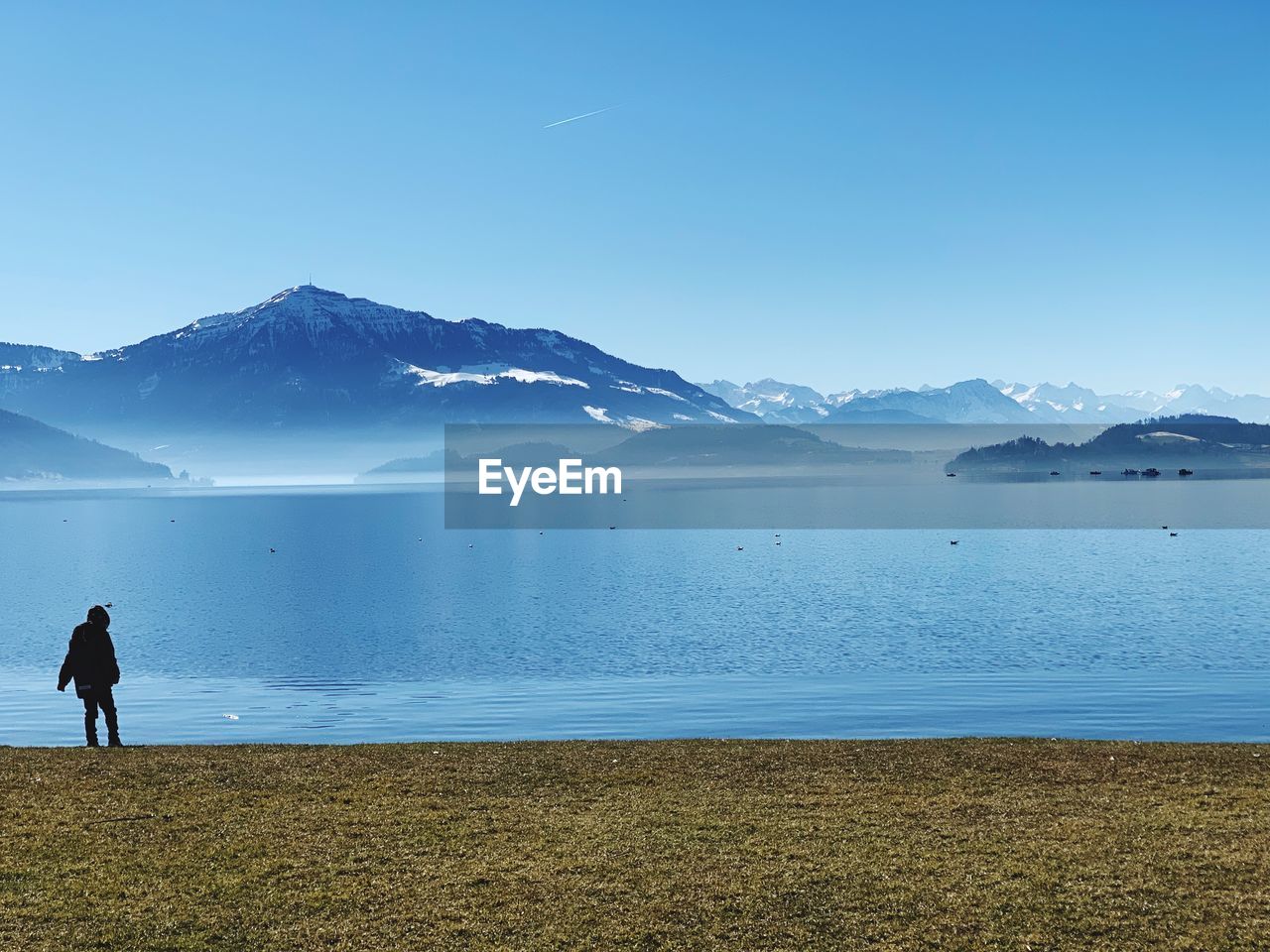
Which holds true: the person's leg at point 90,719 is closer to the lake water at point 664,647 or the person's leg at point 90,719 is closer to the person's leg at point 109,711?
the person's leg at point 109,711

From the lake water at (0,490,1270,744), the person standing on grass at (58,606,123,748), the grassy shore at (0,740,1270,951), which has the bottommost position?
the lake water at (0,490,1270,744)

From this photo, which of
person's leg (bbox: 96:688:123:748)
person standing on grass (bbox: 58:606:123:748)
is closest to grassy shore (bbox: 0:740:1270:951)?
person's leg (bbox: 96:688:123:748)

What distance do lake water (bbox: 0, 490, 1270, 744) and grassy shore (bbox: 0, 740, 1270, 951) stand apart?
11329mm

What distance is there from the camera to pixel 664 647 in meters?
53.8

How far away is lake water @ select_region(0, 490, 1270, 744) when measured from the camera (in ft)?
116

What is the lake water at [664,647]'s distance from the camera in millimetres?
35250

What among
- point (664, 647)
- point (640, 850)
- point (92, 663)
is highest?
point (92, 663)

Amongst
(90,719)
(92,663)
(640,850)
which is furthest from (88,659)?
(640,850)

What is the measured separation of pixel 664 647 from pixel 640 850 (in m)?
38.1

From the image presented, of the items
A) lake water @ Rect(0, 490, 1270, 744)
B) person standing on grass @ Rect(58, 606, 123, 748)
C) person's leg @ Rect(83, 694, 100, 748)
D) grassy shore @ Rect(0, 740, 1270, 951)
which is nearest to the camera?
grassy shore @ Rect(0, 740, 1270, 951)

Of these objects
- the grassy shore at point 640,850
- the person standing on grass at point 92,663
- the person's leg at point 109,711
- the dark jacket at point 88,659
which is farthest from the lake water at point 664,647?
the grassy shore at point 640,850

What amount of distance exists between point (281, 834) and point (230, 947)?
4203mm

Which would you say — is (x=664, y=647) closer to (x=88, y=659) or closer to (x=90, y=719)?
(x=90, y=719)

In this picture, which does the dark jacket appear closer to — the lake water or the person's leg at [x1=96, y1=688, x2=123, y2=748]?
the person's leg at [x1=96, y1=688, x2=123, y2=748]
